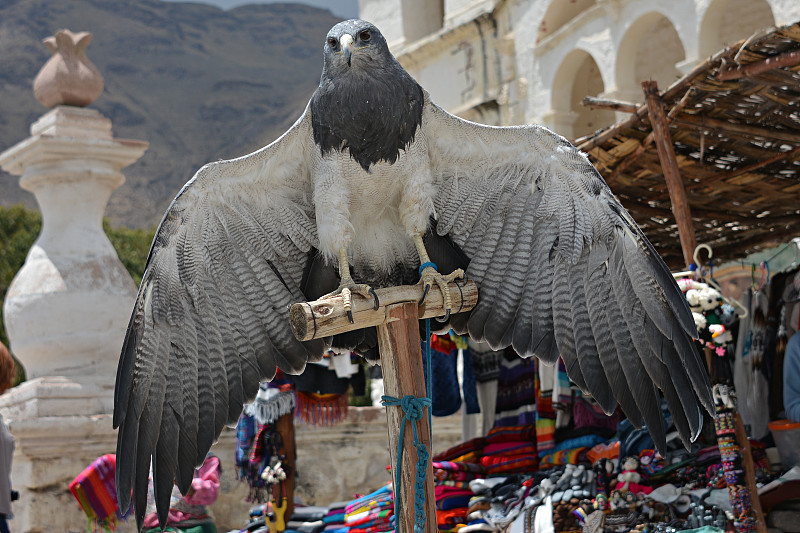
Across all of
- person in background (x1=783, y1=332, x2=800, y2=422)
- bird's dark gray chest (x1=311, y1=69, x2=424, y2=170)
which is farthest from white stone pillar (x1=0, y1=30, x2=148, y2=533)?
person in background (x1=783, y1=332, x2=800, y2=422)

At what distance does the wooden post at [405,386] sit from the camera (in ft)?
8.67

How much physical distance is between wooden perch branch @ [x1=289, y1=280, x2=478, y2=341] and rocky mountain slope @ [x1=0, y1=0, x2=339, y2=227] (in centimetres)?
3123

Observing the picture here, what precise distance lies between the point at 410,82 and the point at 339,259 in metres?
0.65

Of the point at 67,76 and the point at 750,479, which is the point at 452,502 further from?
the point at 67,76

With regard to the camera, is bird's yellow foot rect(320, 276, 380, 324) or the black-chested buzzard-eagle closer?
bird's yellow foot rect(320, 276, 380, 324)

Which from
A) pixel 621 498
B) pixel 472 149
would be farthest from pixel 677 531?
pixel 472 149

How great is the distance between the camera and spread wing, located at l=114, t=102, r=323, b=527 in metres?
3.00

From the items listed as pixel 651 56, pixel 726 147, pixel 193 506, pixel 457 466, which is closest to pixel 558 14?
pixel 651 56

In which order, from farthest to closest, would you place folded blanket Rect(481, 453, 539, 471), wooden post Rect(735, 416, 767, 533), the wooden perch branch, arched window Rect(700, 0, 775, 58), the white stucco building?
the white stucco building, arched window Rect(700, 0, 775, 58), folded blanket Rect(481, 453, 539, 471), wooden post Rect(735, 416, 767, 533), the wooden perch branch

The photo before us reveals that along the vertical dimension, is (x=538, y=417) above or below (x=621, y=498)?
above

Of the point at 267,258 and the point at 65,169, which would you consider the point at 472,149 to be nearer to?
the point at 267,258

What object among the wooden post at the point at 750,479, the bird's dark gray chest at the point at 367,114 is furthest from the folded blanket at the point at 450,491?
the bird's dark gray chest at the point at 367,114

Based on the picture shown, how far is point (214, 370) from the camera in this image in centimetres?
311

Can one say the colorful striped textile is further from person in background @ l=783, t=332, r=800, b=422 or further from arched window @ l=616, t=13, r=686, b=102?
arched window @ l=616, t=13, r=686, b=102
